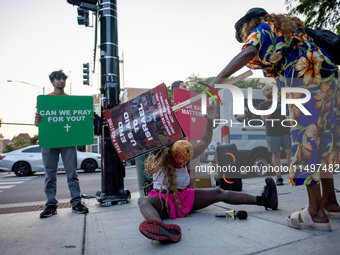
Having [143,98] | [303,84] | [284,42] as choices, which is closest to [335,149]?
[303,84]

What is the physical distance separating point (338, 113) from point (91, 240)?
240cm

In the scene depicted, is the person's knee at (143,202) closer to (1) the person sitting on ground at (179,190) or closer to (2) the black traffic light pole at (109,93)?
(1) the person sitting on ground at (179,190)

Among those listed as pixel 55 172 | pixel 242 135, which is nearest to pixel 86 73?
pixel 242 135

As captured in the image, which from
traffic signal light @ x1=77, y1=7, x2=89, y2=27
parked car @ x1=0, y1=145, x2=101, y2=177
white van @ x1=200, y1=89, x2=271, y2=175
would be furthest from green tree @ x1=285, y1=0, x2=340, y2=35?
parked car @ x1=0, y1=145, x2=101, y2=177

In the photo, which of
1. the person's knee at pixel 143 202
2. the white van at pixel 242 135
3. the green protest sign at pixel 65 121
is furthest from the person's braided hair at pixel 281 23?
the white van at pixel 242 135

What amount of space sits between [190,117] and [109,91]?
1.27m

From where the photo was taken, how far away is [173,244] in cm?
208

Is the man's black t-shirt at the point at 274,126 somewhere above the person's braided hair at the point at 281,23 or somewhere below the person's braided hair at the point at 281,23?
below

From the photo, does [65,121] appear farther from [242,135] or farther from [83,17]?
[242,135]

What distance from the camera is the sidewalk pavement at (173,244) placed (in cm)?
194

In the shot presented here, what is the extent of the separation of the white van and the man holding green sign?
4.06 meters

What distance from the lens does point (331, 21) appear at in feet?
31.8

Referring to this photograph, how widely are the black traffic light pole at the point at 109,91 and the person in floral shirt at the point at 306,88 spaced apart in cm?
226

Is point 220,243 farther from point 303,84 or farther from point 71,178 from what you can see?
point 71,178
